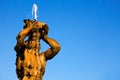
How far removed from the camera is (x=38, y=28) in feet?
52.9

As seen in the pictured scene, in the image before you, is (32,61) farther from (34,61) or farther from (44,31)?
(44,31)

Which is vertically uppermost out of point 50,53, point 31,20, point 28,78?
point 31,20

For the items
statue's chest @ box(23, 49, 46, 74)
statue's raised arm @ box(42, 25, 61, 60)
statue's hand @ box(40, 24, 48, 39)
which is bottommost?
statue's chest @ box(23, 49, 46, 74)

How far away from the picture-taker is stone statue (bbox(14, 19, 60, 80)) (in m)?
15.7

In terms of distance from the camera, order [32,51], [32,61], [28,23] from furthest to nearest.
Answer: [28,23], [32,51], [32,61]

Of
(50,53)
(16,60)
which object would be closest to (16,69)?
(16,60)

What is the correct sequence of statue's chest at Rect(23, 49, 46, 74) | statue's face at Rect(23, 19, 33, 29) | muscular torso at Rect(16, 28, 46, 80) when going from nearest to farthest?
muscular torso at Rect(16, 28, 46, 80) → statue's chest at Rect(23, 49, 46, 74) → statue's face at Rect(23, 19, 33, 29)

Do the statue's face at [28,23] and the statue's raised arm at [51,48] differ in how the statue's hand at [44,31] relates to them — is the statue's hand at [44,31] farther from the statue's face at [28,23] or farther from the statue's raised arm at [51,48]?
the statue's face at [28,23]

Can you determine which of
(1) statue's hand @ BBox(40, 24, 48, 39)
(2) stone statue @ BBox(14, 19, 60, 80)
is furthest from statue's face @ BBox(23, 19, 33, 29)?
(1) statue's hand @ BBox(40, 24, 48, 39)

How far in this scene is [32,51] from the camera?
16.0 m

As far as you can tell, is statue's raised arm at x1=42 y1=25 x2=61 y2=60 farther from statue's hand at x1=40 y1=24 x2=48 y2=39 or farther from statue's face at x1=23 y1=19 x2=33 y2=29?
statue's face at x1=23 y1=19 x2=33 y2=29

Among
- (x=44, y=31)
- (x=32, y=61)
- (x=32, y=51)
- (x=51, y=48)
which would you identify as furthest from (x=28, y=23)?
(x=32, y=61)

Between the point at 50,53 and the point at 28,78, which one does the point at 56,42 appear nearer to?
the point at 50,53

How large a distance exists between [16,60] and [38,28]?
1.47m
